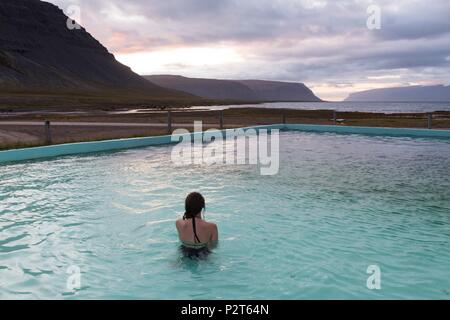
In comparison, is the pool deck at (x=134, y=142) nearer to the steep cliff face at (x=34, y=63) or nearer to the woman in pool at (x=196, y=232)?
the woman in pool at (x=196, y=232)

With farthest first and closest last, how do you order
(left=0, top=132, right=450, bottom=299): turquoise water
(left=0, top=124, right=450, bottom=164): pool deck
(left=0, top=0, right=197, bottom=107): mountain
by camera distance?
1. (left=0, top=0, right=197, bottom=107): mountain
2. (left=0, top=124, right=450, bottom=164): pool deck
3. (left=0, top=132, right=450, bottom=299): turquoise water

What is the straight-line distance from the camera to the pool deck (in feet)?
44.0

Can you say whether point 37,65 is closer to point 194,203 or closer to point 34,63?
point 34,63

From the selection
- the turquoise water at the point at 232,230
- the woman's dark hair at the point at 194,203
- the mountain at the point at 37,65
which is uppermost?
the mountain at the point at 37,65

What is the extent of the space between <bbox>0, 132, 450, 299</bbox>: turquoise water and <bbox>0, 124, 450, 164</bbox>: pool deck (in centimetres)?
74

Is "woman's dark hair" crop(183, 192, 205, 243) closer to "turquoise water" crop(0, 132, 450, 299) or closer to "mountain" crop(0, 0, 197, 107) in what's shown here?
"turquoise water" crop(0, 132, 450, 299)

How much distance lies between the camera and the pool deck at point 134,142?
44.0 ft

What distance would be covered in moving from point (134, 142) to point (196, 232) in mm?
12310

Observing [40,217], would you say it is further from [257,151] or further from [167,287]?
[257,151]

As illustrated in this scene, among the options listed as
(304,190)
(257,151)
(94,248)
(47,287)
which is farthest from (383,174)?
(47,287)

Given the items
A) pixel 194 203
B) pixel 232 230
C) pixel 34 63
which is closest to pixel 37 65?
pixel 34 63

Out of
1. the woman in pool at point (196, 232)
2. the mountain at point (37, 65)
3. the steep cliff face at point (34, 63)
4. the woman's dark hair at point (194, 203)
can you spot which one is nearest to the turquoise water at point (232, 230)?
the woman in pool at point (196, 232)

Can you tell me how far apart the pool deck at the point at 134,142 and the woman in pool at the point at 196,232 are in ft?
31.1

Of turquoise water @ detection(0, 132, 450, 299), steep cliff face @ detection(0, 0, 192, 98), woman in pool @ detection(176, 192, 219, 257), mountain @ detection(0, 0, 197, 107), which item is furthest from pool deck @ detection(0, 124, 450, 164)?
steep cliff face @ detection(0, 0, 192, 98)
